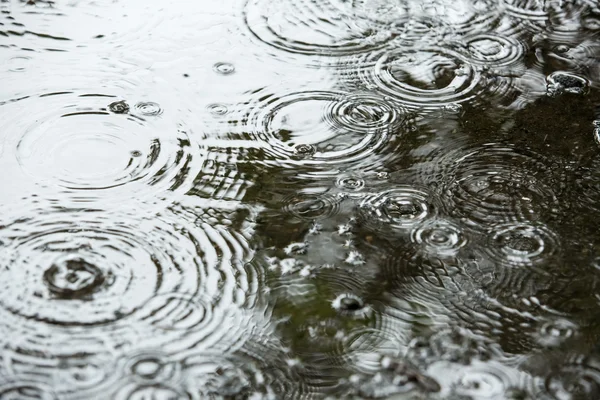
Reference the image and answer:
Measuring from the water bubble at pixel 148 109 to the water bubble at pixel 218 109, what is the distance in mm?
210

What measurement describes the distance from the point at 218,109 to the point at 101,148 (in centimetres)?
52

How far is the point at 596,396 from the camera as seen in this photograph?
6.71 feet

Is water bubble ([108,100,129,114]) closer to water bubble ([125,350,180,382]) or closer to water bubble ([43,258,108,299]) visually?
water bubble ([43,258,108,299])

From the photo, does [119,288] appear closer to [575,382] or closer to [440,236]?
[440,236]

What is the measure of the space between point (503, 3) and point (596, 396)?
2.42 metres

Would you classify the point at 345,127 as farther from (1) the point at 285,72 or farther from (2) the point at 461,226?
(2) the point at 461,226

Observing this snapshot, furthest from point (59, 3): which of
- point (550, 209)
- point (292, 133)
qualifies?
point (550, 209)

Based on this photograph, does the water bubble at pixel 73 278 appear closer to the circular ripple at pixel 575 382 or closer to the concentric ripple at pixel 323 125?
the concentric ripple at pixel 323 125

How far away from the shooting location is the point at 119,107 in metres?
3.07

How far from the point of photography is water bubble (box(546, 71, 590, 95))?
10.7ft

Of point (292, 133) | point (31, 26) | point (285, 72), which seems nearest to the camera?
point (292, 133)

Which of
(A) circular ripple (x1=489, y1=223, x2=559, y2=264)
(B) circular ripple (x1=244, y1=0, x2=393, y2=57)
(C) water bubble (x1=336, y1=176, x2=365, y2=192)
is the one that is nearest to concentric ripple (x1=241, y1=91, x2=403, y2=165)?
(C) water bubble (x1=336, y1=176, x2=365, y2=192)

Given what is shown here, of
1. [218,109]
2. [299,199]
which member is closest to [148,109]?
[218,109]

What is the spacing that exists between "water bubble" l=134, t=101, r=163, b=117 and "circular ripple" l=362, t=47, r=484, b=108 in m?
0.94
